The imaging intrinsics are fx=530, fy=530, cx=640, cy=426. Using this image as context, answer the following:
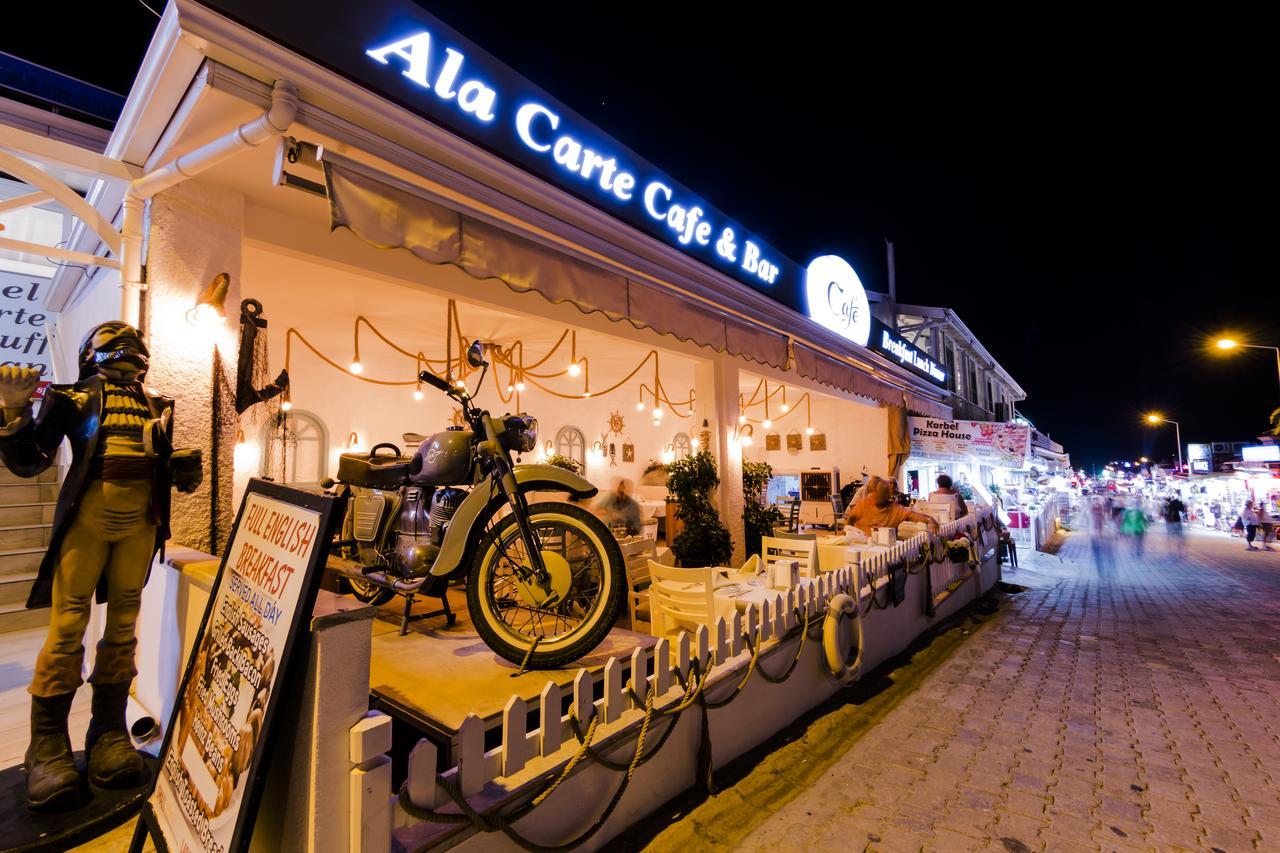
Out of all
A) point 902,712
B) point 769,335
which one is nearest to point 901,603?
point 902,712

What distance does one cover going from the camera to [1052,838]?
95.8 inches

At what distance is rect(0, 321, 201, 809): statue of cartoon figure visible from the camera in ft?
6.61

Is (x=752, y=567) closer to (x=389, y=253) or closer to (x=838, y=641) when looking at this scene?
(x=838, y=641)

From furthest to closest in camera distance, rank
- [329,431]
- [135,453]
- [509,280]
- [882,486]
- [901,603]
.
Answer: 1. [329,431]
2. [882,486]
3. [901,603]
4. [509,280]
5. [135,453]

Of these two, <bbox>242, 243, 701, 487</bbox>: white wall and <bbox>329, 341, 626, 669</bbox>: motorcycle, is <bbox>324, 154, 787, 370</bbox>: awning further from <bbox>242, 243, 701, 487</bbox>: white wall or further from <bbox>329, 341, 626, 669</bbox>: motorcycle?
<bbox>242, 243, 701, 487</bbox>: white wall

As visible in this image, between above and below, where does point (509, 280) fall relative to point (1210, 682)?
above

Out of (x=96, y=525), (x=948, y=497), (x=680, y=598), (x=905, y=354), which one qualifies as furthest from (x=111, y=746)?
(x=905, y=354)

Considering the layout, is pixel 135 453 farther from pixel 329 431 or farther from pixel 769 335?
pixel 329 431

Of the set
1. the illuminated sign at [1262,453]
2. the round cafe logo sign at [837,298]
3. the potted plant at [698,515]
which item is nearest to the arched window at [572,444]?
the potted plant at [698,515]

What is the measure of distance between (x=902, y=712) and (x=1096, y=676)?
7.51 ft

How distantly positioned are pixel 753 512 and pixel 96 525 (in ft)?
22.8

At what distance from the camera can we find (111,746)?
86.0 inches

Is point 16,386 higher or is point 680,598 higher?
point 16,386

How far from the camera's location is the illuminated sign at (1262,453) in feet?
103
